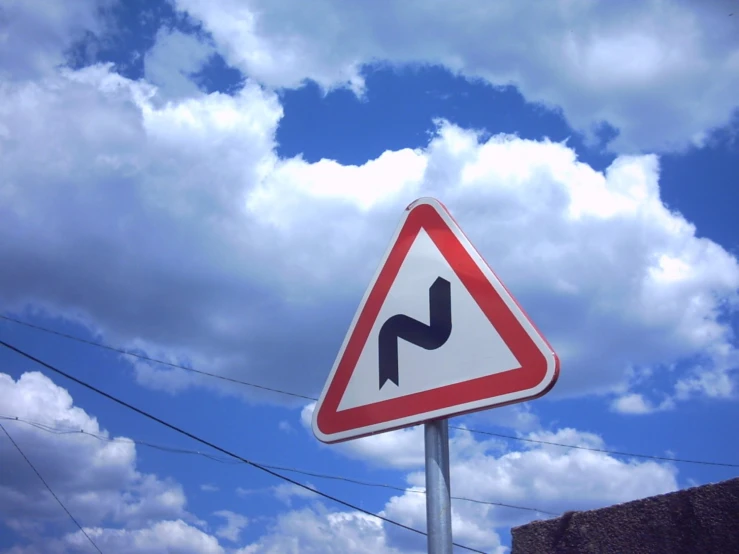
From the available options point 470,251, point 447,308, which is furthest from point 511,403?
point 470,251

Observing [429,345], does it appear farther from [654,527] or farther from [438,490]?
[654,527]

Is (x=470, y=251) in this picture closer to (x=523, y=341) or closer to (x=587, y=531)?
(x=523, y=341)

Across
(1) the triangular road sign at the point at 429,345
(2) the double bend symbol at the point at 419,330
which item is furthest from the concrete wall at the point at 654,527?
(2) the double bend symbol at the point at 419,330

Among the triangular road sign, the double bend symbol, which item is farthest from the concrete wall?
the double bend symbol

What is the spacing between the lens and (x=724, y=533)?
1639 mm

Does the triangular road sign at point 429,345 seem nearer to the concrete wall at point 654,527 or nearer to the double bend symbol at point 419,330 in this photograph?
the double bend symbol at point 419,330

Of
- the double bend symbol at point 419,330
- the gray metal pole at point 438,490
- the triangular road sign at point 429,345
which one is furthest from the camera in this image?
the double bend symbol at point 419,330

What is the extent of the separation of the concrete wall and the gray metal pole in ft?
2.52

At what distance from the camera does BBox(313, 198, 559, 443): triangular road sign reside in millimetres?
1367

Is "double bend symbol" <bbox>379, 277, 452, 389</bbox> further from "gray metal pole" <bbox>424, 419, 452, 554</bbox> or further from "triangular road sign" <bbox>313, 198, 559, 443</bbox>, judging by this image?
"gray metal pole" <bbox>424, 419, 452, 554</bbox>

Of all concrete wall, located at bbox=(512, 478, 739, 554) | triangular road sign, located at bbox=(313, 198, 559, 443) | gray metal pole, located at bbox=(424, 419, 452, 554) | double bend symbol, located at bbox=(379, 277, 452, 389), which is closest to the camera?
gray metal pole, located at bbox=(424, 419, 452, 554)

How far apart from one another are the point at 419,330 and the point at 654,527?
0.88 m

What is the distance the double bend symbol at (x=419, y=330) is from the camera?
1486 millimetres

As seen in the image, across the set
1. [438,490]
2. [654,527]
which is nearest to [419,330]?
[438,490]
